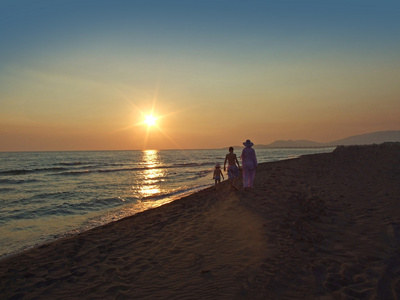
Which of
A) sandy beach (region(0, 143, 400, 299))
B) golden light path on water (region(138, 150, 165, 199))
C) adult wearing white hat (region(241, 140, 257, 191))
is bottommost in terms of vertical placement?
golden light path on water (region(138, 150, 165, 199))

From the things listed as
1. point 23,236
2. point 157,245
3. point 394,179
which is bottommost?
point 23,236

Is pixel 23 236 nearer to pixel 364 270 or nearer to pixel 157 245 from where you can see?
pixel 157 245

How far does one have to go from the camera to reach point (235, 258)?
5.09m

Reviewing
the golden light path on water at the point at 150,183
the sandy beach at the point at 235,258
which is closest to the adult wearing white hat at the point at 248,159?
the sandy beach at the point at 235,258

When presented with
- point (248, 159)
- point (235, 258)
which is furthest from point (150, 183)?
point (235, 258)

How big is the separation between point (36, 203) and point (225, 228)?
45.3 ft

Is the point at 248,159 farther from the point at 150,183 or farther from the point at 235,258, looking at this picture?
the point at 150,183

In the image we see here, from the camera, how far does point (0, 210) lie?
13.8 metres

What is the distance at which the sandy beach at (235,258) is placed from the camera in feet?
13.4

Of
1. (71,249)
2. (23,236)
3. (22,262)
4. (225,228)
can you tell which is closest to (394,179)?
(225,228)

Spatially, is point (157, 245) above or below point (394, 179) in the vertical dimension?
below

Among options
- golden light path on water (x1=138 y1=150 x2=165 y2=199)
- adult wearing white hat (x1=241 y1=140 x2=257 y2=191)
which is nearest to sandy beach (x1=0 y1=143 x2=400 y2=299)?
adult wearing white hat (x1=241 y1=140 x2=257 y2=191)

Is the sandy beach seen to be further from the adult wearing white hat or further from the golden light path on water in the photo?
the golden light path on water

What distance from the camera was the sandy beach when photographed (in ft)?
13.4
